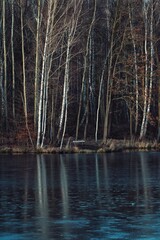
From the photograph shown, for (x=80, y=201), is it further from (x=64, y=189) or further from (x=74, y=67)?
(x=74, y=67)

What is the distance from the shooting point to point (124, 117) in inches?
2477

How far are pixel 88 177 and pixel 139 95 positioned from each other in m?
29.1

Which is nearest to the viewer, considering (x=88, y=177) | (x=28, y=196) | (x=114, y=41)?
(x=28, y=196)

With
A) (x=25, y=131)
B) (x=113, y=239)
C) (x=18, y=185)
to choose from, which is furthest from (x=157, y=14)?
(x=113, y=239)

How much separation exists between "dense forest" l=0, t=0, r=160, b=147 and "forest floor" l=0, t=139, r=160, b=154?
0.95m

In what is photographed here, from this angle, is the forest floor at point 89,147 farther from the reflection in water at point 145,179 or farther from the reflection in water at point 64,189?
the reflection in water at point 64,189

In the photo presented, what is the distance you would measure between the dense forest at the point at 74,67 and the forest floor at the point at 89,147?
950mm

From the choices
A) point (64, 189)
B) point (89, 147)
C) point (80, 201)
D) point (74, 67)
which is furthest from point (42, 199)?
point (74, 67)

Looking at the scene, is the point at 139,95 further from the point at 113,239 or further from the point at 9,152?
the point at 113,239

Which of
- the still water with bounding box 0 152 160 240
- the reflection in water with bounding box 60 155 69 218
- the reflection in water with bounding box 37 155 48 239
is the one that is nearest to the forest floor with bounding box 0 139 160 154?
the reflection in water with bounding box 60 155 69 218

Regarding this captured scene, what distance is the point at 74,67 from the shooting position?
56469mm

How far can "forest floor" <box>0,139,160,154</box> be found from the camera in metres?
40.8

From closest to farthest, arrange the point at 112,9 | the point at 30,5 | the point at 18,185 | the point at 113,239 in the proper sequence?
the point at 113,239 → the point at 18,185 → the point at 112,9 → the point at 30,5

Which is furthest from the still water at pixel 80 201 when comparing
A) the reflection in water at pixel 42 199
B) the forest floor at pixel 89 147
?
the forest floor at pixel 89 147
